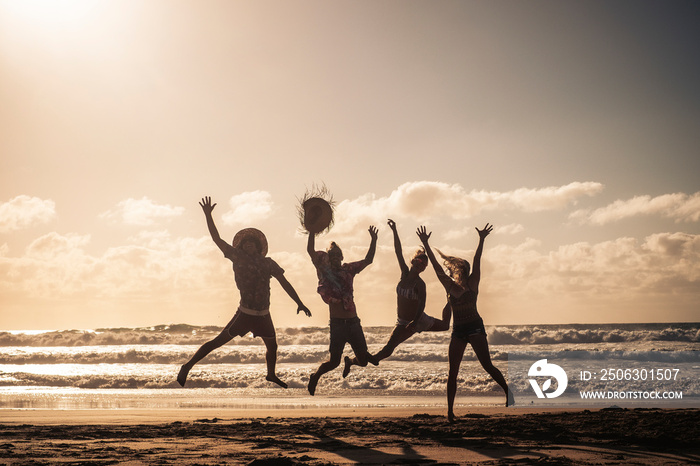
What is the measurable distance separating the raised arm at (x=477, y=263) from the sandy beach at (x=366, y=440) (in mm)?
2207

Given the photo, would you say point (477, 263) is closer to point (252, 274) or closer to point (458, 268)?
point (458, 268)

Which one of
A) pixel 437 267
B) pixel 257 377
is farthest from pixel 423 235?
pixel 257 377

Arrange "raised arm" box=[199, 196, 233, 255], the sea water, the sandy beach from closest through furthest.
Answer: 1. the sandy beach
2. "raised arm" box=[199, 196, 233, 255]
3. the sea water

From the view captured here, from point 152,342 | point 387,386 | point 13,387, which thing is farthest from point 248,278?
point 152,342

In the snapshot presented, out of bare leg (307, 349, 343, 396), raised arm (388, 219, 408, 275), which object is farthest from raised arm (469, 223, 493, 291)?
bare leg (307, 349, 343, 396)

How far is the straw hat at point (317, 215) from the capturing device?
11297 millimetres

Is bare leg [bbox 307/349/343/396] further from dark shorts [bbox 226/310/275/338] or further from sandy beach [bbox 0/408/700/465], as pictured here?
dark shorts [bbox 226/310/275/338]

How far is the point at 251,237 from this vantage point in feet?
36.7

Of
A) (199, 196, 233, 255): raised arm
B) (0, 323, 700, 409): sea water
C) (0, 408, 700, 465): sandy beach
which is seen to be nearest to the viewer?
(0, 408, 700, 465): sandy beach

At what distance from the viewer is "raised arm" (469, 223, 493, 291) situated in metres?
10.8

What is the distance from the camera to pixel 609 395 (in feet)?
64.6

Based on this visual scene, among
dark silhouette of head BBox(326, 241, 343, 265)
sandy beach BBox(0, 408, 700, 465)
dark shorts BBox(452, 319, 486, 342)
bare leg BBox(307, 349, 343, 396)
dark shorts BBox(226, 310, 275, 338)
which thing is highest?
dark silhouette of head BBox(326, 241, 343, 265)

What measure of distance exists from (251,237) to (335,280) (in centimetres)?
149

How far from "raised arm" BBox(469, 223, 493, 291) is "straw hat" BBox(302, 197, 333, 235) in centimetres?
241
